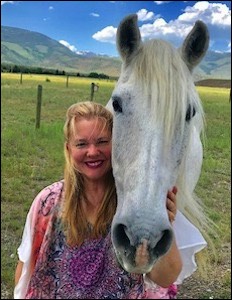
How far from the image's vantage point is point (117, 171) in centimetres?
123

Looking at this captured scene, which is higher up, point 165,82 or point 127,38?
point 127,38

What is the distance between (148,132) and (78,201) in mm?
432

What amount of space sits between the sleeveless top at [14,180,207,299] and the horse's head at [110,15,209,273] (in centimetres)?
31

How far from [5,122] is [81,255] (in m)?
6.47

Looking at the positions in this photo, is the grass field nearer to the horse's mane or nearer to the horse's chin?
the horse's mane

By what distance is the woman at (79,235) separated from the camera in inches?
53.8

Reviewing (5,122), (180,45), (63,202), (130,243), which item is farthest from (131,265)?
(5,122)

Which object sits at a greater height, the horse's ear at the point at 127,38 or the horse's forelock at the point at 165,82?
the horse's ear at the point at 127,38

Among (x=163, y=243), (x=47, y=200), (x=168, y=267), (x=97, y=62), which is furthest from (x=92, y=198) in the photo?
(x=97, y=62)

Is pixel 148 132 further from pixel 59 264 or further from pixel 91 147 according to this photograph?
pixel 59 264

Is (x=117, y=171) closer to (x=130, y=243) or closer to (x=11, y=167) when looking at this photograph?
(x=130, y=243)

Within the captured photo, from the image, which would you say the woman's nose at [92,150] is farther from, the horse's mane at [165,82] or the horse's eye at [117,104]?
the horse's mane at [165,82]

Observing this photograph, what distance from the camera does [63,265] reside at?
4.59 feet

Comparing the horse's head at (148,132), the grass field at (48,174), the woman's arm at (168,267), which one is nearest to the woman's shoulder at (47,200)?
the horse's head at (148,132)
